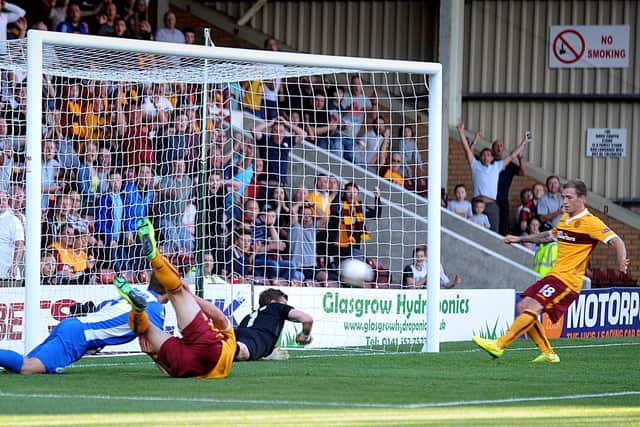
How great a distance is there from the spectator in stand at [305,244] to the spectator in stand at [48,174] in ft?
10.9

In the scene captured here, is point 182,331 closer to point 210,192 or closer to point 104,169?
point 210,192

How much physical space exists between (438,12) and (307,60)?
1214 centimetres

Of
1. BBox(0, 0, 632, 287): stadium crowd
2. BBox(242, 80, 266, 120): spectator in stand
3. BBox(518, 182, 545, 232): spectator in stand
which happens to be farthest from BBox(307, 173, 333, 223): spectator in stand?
BBox(518, 182, 545, 232): spectator in stand

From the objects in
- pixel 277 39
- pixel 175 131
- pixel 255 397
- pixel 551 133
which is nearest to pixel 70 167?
pixel 175 131

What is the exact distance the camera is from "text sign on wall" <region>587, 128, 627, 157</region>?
2559 centimetres

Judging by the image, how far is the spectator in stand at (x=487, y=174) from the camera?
2317cm

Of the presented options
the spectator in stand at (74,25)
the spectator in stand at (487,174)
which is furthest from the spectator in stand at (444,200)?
the spectator in stand at (74,25)

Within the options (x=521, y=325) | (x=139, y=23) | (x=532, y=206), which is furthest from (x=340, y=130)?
(x=521, y=325)

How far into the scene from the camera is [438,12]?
85.1ft

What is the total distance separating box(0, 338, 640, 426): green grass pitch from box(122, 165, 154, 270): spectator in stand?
8.27 feet

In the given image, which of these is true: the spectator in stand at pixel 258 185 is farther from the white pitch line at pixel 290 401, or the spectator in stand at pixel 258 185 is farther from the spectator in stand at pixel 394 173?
the white pitch line at pixel 290 401

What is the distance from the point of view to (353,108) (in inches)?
848

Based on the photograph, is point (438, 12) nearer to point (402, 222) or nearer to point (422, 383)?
point (402, 222)

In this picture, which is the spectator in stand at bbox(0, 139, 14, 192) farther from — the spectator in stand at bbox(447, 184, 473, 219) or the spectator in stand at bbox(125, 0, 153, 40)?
the spectator in stand at bbox(447, 184, 473, 219)
